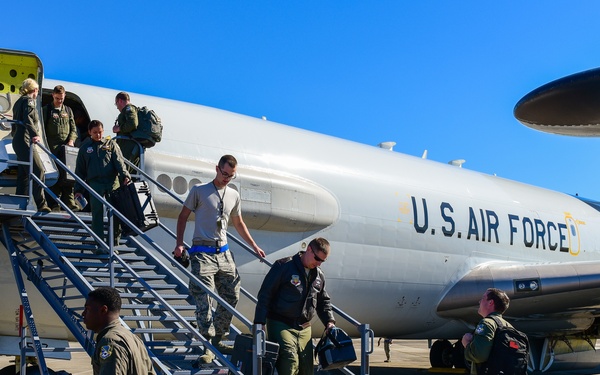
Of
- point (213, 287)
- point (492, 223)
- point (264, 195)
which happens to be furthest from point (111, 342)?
point (492, 223)

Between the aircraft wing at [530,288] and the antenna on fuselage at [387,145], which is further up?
the antenna on fuselage at [387,145]

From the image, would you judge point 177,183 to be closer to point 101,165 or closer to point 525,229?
point 101,165

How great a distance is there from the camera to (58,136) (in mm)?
8719

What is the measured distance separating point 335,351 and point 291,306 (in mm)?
529

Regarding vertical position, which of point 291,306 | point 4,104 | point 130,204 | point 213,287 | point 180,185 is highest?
point 4,104

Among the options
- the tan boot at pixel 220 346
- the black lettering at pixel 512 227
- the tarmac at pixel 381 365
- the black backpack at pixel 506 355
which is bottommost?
the tarmac at pixel 381 365

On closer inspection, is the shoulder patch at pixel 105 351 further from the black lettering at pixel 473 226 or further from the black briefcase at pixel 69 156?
the black lettering at pixel 473 226

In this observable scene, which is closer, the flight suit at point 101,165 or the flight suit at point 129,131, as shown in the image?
A: the flight suit at point 101,165

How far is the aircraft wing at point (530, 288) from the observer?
14320 millimetres

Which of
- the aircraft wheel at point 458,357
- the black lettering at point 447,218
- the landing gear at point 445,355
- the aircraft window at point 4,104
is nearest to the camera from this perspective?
the aircraft window at point 4,104

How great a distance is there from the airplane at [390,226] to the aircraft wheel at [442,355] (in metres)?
0.03

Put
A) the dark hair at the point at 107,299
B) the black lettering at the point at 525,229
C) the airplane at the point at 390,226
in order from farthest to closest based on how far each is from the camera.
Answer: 1. the black lettering at the point at 525,229
2. the airplane at the point at 390,226
3. the dark hair at the point at 107,299

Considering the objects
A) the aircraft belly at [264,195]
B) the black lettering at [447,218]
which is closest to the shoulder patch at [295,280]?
the aircraft belly at [264,195]

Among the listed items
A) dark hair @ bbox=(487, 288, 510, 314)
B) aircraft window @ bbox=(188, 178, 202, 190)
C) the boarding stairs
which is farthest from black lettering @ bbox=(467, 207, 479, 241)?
dark hair @ bbox=(487, 288, 510, 314)
